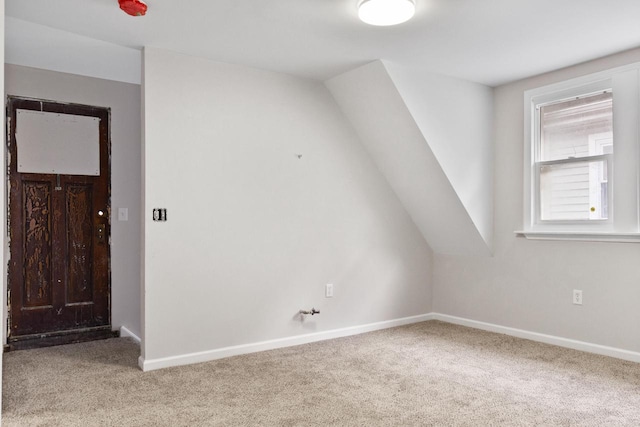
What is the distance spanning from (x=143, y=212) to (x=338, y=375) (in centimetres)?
157

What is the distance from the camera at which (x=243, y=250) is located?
11.3ft

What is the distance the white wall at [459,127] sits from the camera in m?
3.57

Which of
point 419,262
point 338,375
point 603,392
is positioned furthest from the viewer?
point 419,262

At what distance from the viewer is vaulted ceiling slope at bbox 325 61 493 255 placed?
358cm

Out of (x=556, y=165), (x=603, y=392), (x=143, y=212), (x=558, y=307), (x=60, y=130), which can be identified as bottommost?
(x=603, y=392)

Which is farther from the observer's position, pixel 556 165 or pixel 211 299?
pixel 556 165

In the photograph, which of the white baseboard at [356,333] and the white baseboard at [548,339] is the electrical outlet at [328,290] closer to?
the white baseboard at [356,333]

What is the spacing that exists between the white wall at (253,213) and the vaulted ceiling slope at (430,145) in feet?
0.63

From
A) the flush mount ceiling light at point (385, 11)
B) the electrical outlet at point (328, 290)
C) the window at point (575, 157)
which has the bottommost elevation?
the electrical outlet at point (328, 290)

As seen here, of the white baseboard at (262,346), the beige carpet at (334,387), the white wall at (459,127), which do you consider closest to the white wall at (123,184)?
the beige carpet at (334,387)

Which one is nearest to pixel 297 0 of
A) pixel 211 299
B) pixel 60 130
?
pixel 211 299

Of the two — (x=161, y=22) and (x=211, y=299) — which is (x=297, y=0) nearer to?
(x=161, y=22)

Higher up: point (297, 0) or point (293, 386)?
point (297, 0)

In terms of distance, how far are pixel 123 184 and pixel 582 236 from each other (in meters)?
3.57
